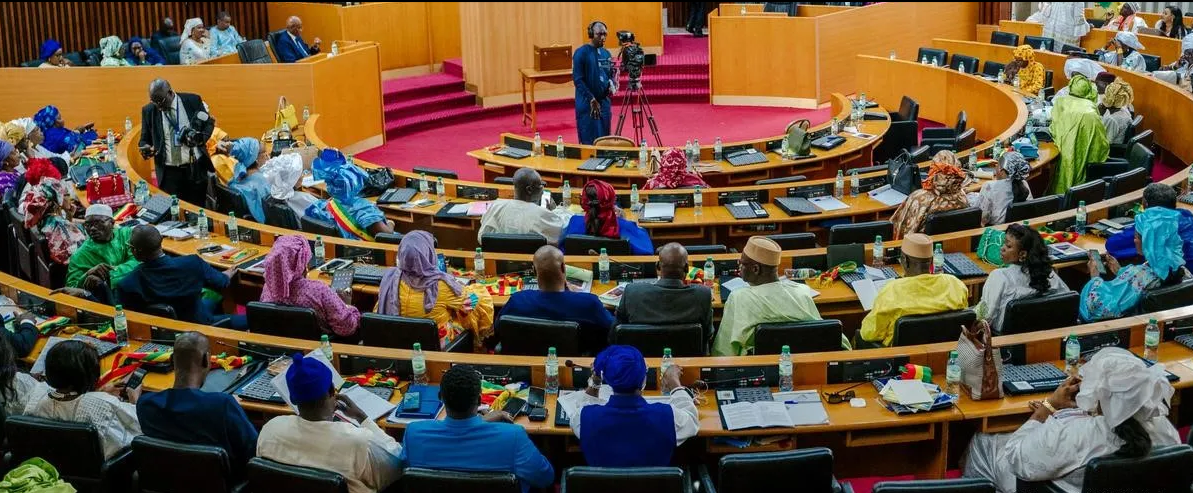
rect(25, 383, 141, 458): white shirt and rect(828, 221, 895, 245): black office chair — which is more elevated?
rect(828, 221, 895, 245): black office chair

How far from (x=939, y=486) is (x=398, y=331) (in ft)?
10.2

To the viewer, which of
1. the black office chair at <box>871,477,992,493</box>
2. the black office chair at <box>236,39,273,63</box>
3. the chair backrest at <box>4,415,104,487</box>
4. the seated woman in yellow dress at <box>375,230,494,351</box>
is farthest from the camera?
the black office chair at <box>236,39,273,63</box>

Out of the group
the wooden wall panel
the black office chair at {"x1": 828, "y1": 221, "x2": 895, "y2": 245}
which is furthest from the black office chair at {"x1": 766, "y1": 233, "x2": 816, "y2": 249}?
the wooden wall panel

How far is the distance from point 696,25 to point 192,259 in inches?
553

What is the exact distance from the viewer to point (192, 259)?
7.20 meters

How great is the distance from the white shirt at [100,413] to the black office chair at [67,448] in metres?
0.09

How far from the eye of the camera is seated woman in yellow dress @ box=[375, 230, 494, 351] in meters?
6.66

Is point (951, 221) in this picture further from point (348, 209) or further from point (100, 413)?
point (100, 413)

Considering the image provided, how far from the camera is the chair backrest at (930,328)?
621 centimetres

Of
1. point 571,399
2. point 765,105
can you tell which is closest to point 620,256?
point 571,399

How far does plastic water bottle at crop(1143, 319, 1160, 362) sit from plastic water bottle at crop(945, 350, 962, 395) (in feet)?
3.48

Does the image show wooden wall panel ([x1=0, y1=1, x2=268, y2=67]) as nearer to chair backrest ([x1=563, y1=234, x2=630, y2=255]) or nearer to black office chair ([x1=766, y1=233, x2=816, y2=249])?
chair backrest ([x1=563, y1=234, x2=630, y2=255])

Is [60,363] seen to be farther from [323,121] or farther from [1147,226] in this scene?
[323,121]

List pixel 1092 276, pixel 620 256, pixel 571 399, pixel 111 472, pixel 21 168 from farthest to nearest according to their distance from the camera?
pixel 21 168 → pixel 620 256 → pixel 1092 276 → pixel 571 399 → pixel 111 472
